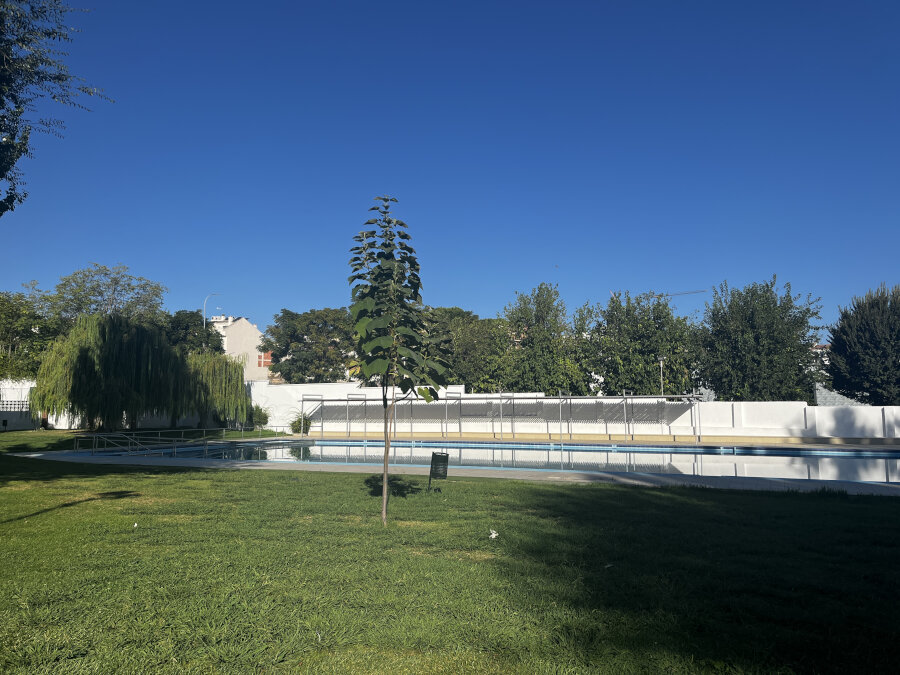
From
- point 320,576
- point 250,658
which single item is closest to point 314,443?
point 320,576

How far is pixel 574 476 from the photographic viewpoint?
1486 cm

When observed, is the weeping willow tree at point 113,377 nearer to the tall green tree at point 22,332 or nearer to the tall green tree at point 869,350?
the tall green tree at point 22,332

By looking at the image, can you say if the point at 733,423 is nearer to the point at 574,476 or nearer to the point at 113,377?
the point at 574,476

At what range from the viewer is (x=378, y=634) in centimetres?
443

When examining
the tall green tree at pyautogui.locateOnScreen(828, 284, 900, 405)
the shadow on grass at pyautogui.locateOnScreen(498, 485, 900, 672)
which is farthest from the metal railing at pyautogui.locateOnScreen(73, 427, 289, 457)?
the tall green tree at pyautogui.locateOnScreen(828, 284, 900, 405)

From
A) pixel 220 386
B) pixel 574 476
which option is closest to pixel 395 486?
pixel 574 476

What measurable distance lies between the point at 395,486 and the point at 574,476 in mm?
4839

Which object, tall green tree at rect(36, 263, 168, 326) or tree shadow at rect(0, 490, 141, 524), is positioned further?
tall green tree at rect(36, 263, 168, 326)

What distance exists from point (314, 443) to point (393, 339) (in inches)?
904

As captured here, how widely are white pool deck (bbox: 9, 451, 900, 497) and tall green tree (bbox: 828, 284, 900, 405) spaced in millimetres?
27255

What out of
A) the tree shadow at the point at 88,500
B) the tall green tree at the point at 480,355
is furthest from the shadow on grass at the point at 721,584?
the tall green tree at the point at 480,355

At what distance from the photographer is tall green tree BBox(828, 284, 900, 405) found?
3500 cm

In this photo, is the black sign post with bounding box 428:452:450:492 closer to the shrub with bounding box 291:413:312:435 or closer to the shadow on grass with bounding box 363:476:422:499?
the shadow on grass with bounding box 363:476:422:499

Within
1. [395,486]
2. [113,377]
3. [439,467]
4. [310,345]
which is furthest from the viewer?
[310,345]
